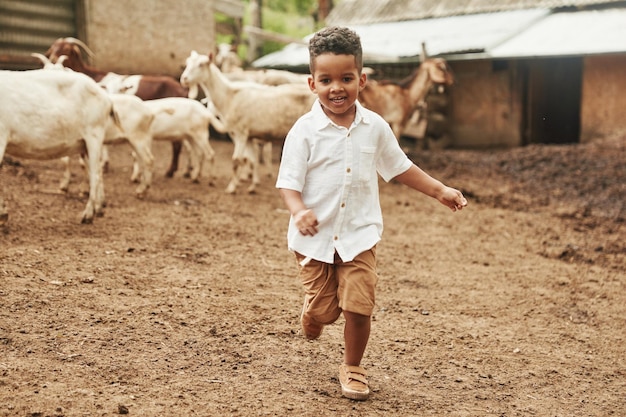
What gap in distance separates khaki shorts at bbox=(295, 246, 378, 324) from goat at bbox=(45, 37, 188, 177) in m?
7.40

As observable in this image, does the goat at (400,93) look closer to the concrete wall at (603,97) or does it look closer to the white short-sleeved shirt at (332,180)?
the concrete wall at (603,97)

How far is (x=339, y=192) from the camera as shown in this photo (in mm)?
3330

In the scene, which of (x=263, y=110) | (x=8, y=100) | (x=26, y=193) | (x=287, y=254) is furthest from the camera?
(x=263, y=110)

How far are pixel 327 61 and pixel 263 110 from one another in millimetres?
6578

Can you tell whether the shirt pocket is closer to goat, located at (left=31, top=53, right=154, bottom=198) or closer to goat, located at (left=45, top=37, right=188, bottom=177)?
goat, located at (left=31, top=53, right=154, bottom=198)

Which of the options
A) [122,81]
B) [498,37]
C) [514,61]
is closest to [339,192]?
[122,81]

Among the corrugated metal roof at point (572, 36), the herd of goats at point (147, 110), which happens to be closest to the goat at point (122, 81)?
the herd of goats at point (147, 110)

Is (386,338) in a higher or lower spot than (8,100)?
lower

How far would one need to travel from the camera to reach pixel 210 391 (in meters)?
3.37

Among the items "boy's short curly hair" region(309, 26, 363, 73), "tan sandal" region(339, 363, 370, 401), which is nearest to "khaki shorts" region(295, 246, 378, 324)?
"tan sandal" region(339, 363, 370, 401)

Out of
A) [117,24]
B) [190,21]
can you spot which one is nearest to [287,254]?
[117,24]

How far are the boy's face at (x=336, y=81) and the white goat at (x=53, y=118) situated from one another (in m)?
3.71

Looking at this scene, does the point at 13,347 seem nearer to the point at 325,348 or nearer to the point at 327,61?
the point at 325,348

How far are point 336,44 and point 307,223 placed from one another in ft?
2.64
